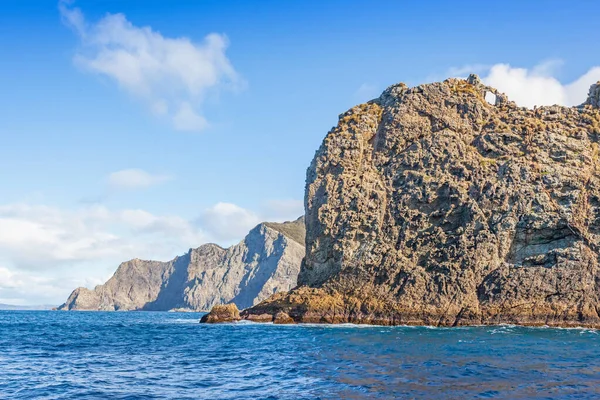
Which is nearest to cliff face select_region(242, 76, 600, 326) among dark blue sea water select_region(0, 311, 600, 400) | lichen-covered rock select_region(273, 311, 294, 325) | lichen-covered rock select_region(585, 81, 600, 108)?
lichen-covered rock select_region(585, 81, 600, 108)

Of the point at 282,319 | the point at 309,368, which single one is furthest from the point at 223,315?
the point at 309,368

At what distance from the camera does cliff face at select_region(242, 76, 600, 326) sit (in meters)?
60.8

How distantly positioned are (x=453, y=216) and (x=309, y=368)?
41522 millimetres

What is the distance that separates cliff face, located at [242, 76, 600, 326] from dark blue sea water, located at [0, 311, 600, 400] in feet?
53.2

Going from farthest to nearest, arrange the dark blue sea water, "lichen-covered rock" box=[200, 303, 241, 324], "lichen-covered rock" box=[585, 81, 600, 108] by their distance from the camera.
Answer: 1. "lichen-covered rock" box=[200, 303, 241, 324]
2. "lichen-covered rock" box=[585, 81, 600, 108]
3. the dark blue sea water

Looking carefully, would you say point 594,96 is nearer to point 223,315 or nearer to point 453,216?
point 453,216

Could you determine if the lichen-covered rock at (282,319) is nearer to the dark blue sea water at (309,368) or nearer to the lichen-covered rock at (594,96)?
the dark blue sea water at (309,368)

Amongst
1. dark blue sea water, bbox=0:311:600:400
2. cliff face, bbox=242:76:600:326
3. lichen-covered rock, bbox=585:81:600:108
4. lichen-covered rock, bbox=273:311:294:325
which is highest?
lichen-covered rock, bbox=585:81:600:108

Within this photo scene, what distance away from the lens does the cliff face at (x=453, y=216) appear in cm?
6081

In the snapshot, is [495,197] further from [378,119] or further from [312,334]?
[312,334]

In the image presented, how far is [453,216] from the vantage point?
6569cm

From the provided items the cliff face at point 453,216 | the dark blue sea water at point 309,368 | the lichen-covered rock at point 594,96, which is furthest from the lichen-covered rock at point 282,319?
the lichen-covered rock at point 594,96

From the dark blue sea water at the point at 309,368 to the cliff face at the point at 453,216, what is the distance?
53.2ft

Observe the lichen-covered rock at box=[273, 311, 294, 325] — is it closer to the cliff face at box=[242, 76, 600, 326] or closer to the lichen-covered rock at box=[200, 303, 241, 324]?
the cliff face at box=[242, 76, 600, 326]
